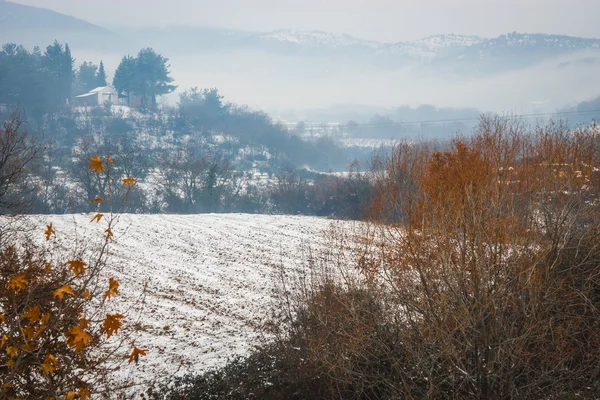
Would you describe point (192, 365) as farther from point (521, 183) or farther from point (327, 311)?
point (521, 183)

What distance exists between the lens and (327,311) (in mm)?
12719

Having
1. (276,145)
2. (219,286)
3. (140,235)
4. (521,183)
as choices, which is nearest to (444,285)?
(521,183)

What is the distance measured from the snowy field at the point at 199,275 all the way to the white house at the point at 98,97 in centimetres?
8344

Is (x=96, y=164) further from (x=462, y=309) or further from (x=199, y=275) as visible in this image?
(x=199, y=275)

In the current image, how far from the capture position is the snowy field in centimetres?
1644

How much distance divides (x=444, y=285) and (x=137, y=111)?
11006 cm

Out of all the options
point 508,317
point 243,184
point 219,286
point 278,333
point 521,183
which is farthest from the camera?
point 243,184

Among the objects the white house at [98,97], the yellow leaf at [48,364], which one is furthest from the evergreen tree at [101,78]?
the yellow leaf at [48,364]

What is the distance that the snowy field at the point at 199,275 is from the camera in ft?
53.9

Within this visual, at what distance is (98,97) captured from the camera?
398 ft

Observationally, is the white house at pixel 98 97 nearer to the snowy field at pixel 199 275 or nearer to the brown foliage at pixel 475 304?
the snowy field at pixel 199 275

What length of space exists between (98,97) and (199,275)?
10643cm

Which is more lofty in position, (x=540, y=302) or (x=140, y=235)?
(x=540, y=302)

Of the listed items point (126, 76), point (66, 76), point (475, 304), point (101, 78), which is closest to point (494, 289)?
point (475, 304)
